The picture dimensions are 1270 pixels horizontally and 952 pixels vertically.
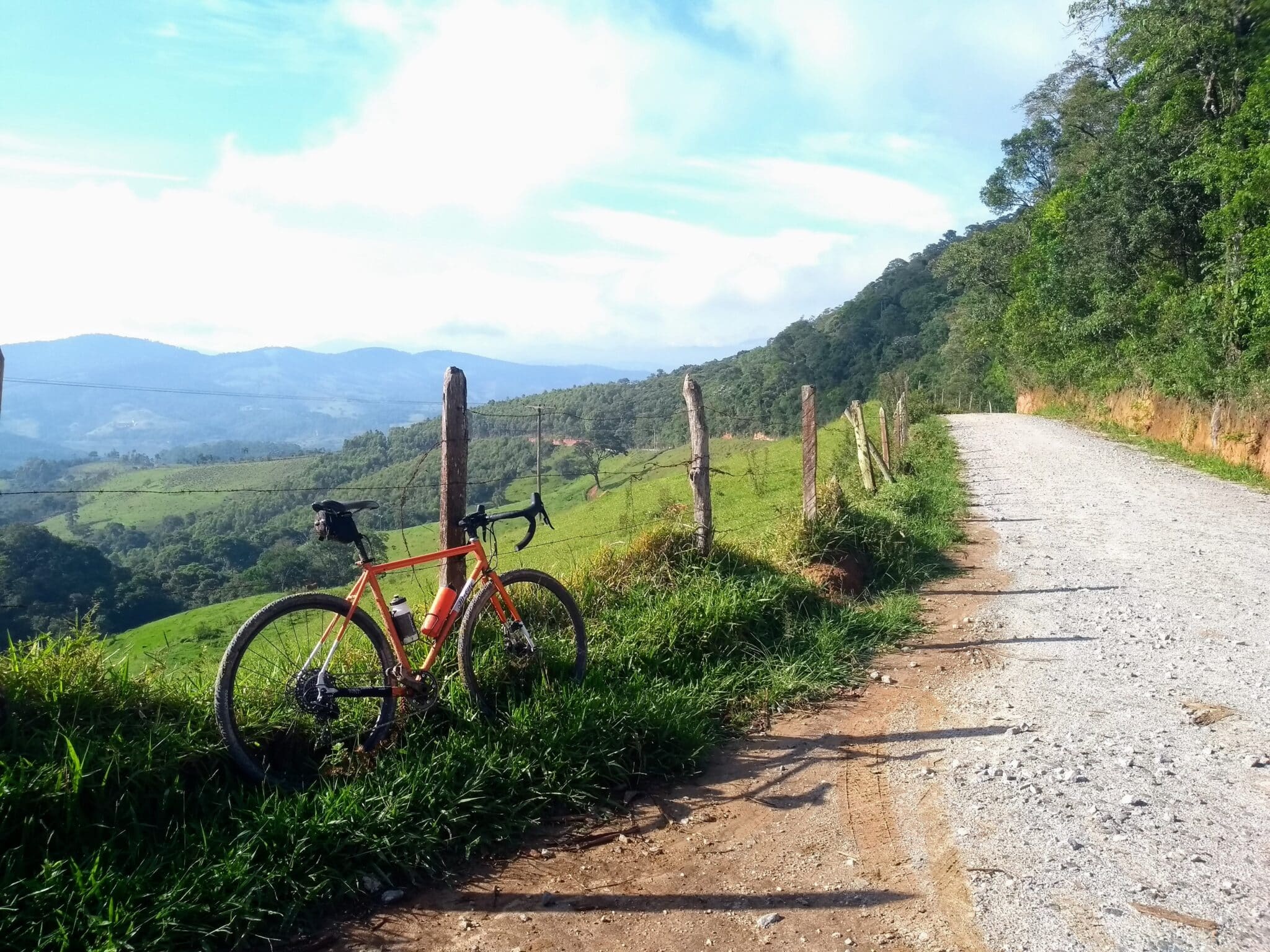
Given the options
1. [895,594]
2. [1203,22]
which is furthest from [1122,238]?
[895,594]

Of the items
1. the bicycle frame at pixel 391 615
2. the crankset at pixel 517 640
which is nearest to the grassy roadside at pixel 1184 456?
the crankset at pixel 517 640

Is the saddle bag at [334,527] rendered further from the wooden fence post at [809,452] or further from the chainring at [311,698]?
the wooden fence post at [809,452]

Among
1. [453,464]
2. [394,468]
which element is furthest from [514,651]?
[394,468]

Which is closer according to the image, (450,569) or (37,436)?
(450,569)

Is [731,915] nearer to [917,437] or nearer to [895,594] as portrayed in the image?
[895,594]

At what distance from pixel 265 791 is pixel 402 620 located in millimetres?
1012

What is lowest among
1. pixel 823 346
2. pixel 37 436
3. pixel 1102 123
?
pixel 37 436

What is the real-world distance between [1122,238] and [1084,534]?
22.0 metres

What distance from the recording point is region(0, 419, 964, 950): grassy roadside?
3123 mm

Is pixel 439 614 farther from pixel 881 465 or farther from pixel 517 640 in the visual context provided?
pixel 881 465

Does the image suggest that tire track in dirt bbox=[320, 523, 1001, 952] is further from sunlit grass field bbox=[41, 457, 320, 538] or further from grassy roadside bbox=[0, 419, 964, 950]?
sunlit grass field bbox=[41, 457, 320, 538]

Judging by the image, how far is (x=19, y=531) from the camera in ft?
32.4

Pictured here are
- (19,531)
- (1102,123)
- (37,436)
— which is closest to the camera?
(19,531)

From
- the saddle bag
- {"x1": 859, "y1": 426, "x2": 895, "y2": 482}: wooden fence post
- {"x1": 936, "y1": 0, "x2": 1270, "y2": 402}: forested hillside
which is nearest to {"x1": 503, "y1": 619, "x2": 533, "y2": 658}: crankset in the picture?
the saddle bag
